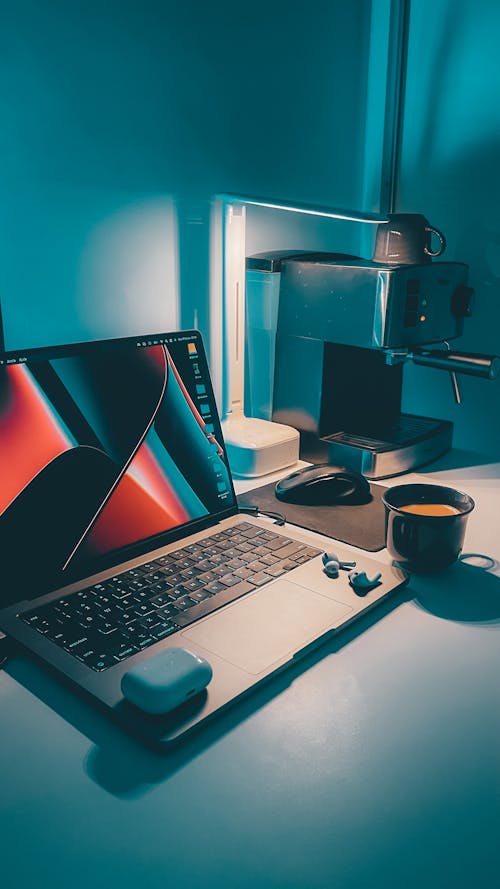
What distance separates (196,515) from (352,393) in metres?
0.48

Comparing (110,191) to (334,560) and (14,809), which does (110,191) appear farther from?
(14,809)

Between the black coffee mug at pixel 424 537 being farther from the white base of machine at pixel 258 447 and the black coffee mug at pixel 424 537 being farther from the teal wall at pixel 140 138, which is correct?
the teal wall at pixel 140 138

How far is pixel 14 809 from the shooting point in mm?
529

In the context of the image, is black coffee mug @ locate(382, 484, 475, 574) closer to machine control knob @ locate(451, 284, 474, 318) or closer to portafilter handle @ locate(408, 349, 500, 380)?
portafilter handle @ locate(408, 349, 500, 380)

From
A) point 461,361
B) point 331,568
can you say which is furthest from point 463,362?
point 331,568

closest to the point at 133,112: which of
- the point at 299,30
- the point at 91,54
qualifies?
the point at 91,54

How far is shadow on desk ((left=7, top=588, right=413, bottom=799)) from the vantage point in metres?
0.56

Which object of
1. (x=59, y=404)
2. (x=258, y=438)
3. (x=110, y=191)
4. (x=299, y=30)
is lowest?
(x=258, y=438)

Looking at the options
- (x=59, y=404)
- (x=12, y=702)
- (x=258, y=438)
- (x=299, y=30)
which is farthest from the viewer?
(x=299, y=30)

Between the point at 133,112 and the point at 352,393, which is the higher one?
the point at 133,112

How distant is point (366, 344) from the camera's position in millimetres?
1154

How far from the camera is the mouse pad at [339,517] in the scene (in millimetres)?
968

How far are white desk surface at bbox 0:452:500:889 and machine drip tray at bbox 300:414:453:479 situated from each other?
486mm

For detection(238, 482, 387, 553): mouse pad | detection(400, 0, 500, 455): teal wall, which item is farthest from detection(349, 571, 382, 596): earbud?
detection(400, 0, 500, 455): teal wall
